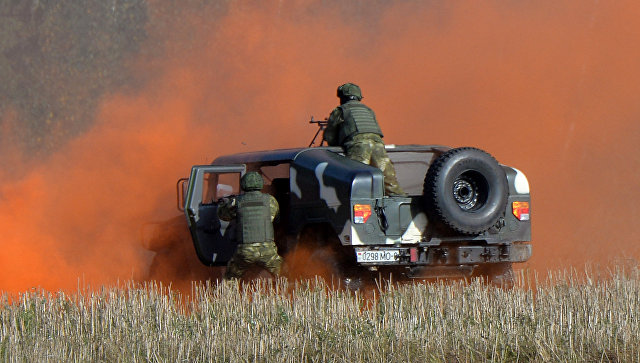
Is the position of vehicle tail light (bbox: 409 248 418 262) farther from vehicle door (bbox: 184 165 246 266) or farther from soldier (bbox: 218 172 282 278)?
vehicle door (bbox: 184 165 246 266)

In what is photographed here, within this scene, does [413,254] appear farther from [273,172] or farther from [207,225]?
[207,225]

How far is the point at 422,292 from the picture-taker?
9227 mm

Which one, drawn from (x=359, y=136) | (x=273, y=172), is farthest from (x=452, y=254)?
(x=273, y=172)

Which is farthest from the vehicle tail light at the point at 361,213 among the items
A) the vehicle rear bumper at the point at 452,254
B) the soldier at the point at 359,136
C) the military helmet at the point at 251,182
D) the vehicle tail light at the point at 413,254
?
the military helmet at the point at 251,182

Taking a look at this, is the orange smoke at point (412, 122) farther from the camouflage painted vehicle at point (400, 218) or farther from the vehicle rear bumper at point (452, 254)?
the vehicle rear bumper at point (452, 254)

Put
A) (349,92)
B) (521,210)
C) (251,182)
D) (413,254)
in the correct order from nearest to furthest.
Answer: (413,254) → (251,182) → (521,210) → (349,92)

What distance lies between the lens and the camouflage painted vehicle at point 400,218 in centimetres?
1021

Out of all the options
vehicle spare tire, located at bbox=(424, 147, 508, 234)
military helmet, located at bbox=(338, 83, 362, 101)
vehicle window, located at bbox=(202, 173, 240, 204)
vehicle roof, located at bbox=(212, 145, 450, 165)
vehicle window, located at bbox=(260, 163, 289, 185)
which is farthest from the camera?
vehicle window, located at bbox=(202, 173, 240, 204)

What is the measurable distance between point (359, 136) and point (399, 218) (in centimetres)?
132

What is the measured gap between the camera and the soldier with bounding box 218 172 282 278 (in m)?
10.6

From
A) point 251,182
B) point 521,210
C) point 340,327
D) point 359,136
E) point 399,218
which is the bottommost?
point 340,327

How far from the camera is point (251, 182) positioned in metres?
10.7

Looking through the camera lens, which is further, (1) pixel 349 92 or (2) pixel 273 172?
(1) pixel 349 92

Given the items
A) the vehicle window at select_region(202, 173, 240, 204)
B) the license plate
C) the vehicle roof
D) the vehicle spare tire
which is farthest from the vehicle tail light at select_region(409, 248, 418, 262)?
the vehicle window at select_region(202, 173, 240, 204)
